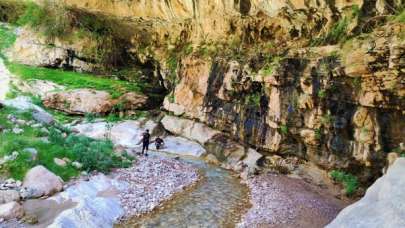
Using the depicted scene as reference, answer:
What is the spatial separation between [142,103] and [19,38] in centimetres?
1328

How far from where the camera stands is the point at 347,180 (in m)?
15.9

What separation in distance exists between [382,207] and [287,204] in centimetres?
691

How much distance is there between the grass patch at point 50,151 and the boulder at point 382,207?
8167mm

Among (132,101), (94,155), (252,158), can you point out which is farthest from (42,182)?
(132,101)

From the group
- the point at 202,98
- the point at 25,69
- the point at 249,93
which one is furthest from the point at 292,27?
the point at 25,69

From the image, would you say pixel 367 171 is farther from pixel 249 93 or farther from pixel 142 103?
pixel 142 103

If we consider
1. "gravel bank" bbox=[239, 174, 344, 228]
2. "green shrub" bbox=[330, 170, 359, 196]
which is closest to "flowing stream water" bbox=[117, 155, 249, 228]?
"gravel bank" bbox=[239, 174, 344, 228]

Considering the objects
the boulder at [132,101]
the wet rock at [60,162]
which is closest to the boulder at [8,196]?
the wet rock at [60,162]

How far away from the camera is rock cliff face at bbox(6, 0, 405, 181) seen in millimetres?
15000

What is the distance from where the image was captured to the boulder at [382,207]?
6469mm

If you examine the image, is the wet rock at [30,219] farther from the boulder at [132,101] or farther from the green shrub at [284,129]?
the boulder at [132,101]

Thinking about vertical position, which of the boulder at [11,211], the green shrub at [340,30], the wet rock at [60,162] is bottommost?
the boulder at [11,211]

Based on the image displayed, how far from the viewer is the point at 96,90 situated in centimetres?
2811

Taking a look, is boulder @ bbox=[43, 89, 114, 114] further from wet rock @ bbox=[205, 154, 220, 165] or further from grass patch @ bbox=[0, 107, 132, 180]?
grass patch @ bbox=[0, 107, 132, 180]
